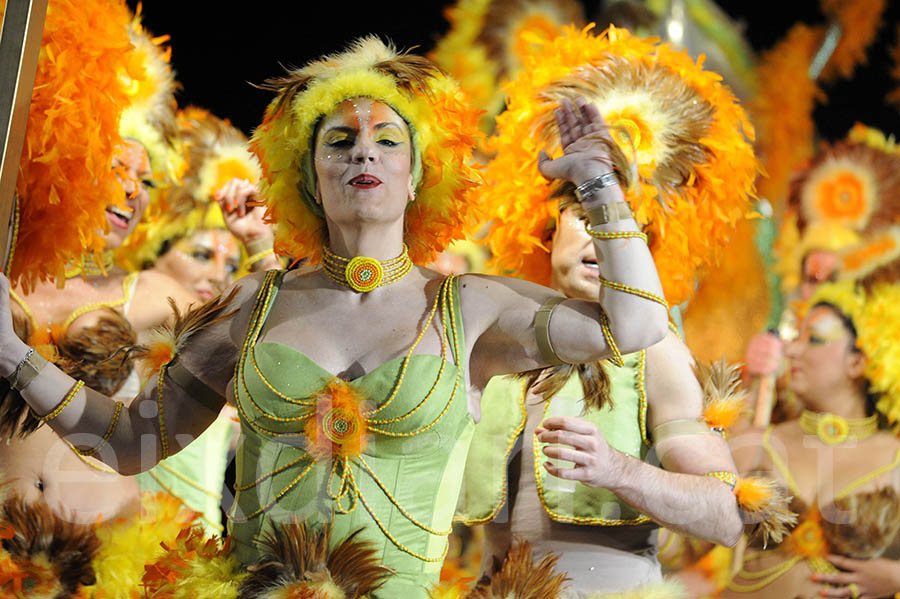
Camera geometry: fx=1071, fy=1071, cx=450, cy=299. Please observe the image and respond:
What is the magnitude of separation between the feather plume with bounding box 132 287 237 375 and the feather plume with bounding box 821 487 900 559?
2891 mm

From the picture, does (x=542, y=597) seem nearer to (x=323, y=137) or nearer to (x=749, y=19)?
(x=323, y=137)

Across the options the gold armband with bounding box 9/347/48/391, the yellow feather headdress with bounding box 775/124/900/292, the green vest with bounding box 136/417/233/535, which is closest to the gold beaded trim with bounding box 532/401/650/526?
the gold armband with bounding box 9/347/48/391

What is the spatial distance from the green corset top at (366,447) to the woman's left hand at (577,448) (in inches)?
6.2

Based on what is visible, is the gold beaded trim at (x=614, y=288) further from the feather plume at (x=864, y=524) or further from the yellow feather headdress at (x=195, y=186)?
the feather plume at (x=864, y=524)

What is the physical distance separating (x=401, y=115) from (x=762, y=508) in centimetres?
108

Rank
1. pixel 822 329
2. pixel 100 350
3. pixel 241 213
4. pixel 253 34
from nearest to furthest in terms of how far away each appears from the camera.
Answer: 1. pixel 100 350
2. pixel 241 213
3. pixel 253 34
4. pixel 822 329

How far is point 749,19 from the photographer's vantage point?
4793 mm

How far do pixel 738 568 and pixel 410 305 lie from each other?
276 centimetres

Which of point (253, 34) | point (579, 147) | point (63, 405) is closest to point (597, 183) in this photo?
point (579, 147)

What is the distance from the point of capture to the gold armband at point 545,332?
1.86 meters

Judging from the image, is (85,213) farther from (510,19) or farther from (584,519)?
(510,19)

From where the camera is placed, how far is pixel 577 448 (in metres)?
1.95

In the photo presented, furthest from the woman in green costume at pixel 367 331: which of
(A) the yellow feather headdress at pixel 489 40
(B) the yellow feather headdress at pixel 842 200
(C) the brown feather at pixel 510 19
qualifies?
(B) the yellow feather headdress at pixel 842 200

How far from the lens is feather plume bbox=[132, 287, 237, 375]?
214 centimetres
